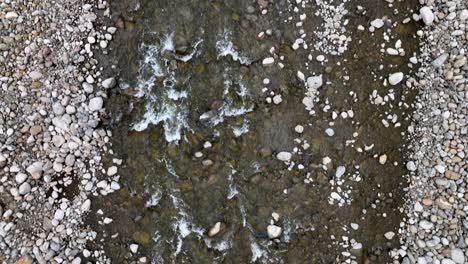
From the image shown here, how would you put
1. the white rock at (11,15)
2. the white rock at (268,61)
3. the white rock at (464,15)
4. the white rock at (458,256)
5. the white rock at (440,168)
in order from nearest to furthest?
the white rock at (458,256)
the white rock at (440,168)
the white rock at (464,15)
the white rock at (268,61)
the white rock at (11,15)

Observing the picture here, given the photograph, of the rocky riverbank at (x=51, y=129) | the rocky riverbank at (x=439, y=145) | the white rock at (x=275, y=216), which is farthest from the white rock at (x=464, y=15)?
the rocky riverbank at (x=51, y=129)

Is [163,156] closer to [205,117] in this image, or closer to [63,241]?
[205,117]

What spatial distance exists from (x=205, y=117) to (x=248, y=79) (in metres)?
0.61

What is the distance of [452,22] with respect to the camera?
17.1ft

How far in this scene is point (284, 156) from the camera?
5301mm

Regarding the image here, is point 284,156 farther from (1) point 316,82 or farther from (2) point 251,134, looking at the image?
(1) point 316,82

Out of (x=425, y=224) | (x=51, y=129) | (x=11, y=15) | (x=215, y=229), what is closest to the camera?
(x=425, y=224)

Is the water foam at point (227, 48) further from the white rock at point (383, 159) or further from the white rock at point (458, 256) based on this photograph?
the white rock at point (458, 256)

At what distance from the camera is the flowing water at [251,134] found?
5.22m

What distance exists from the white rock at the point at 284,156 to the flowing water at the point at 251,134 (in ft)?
0.17

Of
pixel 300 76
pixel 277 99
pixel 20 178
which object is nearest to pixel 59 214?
pixel 20 178

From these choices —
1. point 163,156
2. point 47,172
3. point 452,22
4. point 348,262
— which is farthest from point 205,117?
point 452,22

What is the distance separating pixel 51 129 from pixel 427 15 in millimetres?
4099

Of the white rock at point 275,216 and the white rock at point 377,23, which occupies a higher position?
the white rock at point 377,23
